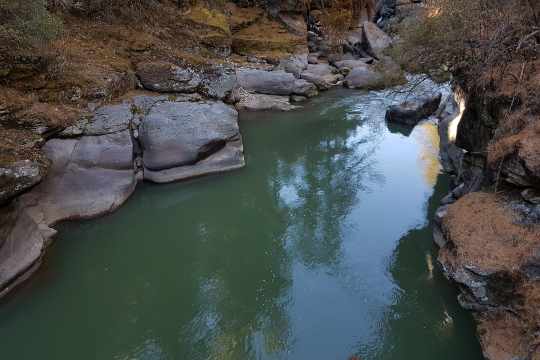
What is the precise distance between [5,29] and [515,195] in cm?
1096

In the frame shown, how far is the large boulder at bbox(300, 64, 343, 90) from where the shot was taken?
21.5 m

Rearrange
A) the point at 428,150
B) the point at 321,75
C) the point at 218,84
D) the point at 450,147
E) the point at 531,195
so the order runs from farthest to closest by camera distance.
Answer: the point at 321,75 < the point at 218,84 < the point at 428,150 < the point at 450,147 < the point at 531,195

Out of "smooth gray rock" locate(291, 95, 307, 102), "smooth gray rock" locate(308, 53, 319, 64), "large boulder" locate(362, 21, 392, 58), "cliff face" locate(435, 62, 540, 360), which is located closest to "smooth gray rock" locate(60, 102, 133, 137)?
"cliff face" locate(435, 62, 540, 360)

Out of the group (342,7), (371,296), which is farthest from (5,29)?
(342,7)

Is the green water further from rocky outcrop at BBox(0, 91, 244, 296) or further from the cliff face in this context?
the cliff face

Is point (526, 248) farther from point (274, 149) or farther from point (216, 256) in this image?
point (274, 149)

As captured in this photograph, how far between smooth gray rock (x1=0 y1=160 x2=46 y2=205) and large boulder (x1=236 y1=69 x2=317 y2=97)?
1168 centimetres

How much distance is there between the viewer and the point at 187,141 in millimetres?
11500

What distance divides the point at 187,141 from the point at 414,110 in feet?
32.6

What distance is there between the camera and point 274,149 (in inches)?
570

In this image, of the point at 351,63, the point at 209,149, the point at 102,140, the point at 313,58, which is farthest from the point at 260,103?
the point at 351,63

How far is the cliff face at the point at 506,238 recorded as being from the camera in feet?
16.8

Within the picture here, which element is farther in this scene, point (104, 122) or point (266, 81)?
point (266, 81)

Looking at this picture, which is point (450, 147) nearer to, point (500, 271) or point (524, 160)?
point (524, 160)
